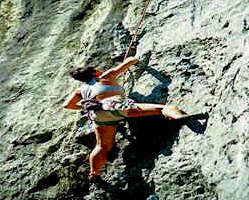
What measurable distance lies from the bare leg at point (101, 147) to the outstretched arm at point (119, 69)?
0.79m

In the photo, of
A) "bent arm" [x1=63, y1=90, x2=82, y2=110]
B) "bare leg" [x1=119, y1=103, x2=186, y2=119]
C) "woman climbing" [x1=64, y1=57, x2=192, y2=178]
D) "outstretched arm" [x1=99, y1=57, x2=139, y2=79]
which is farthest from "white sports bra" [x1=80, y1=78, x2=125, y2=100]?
"bare leg" [x1=119, y1=103, x2=186, y2=119]

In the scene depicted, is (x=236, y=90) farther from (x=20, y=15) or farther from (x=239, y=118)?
(x=20, y=15)

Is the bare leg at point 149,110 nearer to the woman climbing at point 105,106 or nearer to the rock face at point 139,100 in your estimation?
the woman climbing at point 105,106

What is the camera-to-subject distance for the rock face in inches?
366

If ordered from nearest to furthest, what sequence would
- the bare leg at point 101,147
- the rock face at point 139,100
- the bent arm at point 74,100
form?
the rock face at point 139,100, the bare leg at point 101,147, the bent arm at point 74,100

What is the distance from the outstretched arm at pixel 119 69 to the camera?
10.3 metres

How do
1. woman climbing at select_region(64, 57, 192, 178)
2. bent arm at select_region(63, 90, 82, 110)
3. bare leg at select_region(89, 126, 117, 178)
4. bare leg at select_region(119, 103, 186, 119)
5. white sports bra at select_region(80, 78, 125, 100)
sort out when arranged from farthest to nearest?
bent arm at select_region(63, 90, 82, 110)
white sports bra at select_region(80, 78, 125, 100)
bare leg at select_region(89, 126, 117, 178)
woman climbing at select_region(64, 57, 192, 178)
bare leg at select_region(119, 103, 186, 119)

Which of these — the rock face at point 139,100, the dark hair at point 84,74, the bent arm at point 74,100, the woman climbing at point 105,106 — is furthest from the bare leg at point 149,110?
the bent arm at point 74,100

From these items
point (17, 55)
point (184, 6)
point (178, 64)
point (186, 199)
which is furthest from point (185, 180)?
point (17, 55)

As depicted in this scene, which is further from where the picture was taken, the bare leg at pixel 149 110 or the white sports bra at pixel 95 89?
the white sports bra at pixel 95 89

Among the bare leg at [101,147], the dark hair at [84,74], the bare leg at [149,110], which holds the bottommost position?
the bare leg at [101,147]

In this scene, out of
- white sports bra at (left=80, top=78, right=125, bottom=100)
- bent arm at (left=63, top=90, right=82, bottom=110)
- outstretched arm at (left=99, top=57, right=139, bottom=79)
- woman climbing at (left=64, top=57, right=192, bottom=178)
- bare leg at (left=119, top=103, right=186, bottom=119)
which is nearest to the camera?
bare leg at (left=119, top=103, right=186, bottom=119)

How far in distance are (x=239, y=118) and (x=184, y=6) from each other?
2.95m

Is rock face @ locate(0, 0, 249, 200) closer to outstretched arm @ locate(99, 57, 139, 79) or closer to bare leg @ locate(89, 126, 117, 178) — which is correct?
bare leg @ locate(89, 126, 117, 178)
